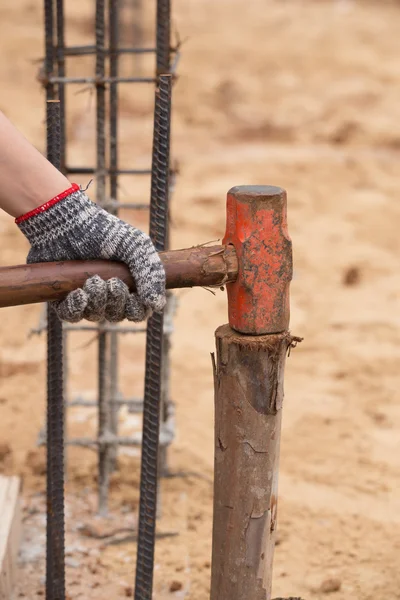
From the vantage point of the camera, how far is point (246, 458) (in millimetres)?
2008

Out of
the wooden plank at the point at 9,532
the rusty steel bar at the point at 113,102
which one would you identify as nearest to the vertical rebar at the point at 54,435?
the wooden plank at the point at 9,532

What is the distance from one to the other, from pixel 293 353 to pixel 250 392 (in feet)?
10.7

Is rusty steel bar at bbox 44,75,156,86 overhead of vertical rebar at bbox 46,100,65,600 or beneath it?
overhead

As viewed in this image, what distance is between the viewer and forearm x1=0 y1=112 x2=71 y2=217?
1.72 metres

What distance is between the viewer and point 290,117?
11.4 metres

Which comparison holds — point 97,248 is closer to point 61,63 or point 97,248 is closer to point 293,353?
point 61,63

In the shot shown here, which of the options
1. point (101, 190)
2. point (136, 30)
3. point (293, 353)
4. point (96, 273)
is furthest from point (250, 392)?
point (136, 30)

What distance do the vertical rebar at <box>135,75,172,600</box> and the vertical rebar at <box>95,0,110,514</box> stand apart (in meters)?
0.82

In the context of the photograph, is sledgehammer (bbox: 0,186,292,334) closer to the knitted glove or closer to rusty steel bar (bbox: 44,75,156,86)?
the knitted glove

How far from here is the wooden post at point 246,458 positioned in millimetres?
1941

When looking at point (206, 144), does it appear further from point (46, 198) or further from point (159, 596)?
point (46, 198)

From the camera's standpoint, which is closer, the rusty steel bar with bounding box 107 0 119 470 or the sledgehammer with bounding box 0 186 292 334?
the sledgehammer with bounding box 0 186 292 334

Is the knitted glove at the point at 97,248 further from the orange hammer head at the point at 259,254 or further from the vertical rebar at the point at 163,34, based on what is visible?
the vertical rebar at the point at 163,34

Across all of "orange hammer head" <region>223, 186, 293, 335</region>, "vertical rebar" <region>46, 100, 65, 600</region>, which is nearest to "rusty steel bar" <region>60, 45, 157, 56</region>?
"vertical rebar" <region>46, 100, 65, 600</region>
